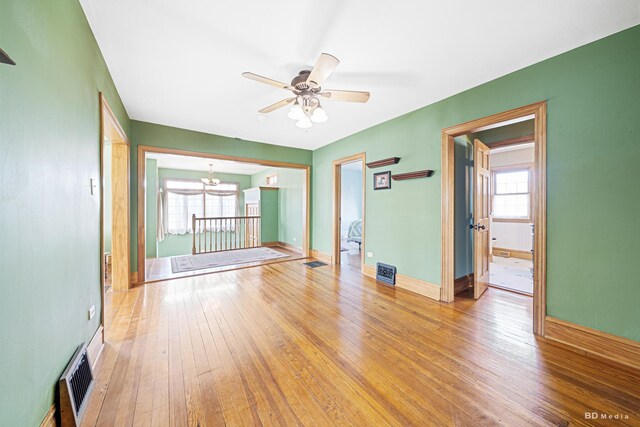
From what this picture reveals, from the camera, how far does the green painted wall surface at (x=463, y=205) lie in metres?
3.19

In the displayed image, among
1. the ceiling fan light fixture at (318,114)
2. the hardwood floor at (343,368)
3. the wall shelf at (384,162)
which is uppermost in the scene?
the ceiling fan light fixture at (318,114)

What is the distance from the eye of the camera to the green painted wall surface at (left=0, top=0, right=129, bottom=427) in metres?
0.88

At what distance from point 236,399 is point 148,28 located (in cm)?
272

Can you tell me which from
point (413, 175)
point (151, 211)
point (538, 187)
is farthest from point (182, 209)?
point (538, 187)

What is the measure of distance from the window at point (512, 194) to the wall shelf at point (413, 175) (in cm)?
391

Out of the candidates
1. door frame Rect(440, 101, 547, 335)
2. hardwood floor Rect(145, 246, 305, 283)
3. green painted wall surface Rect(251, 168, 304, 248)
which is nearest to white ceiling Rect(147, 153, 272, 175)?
green painted wall surface Rect(251, 168, 304, 248)

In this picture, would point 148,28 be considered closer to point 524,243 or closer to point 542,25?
point 542,25

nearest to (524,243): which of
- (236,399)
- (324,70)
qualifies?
(324,70)

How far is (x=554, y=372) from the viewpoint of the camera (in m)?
1.66

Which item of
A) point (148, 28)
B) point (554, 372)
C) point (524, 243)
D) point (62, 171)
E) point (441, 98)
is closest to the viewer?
point (62, 171)

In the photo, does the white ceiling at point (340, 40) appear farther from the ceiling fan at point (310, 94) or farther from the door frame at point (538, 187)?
the door frame at point (538, 187)

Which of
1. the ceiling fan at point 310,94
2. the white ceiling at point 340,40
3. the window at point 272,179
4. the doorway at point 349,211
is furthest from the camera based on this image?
the window at point 272,179

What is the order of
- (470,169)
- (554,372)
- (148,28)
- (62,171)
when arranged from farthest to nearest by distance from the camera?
(470,169) < (148,28) < (554,372) < (62,171)

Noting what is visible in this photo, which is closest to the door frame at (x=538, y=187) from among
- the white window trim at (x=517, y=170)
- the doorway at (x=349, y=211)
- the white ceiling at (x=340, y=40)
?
the white ceiling at (x=340, y=40)
